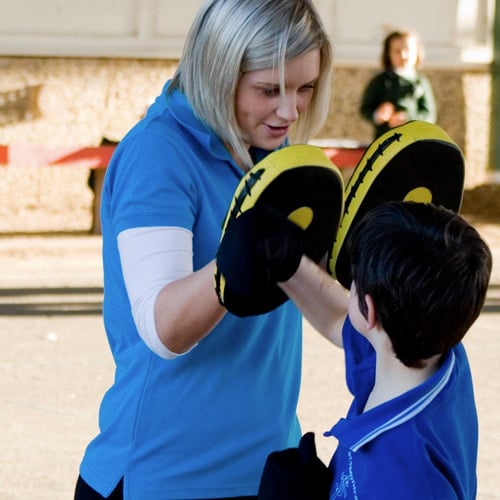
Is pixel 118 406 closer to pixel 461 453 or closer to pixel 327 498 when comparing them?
pixel 327 498

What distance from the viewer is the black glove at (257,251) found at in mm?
1817

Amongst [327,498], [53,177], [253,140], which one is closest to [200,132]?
[253,140]

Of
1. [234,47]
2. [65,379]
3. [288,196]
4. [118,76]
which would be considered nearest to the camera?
[288,196]

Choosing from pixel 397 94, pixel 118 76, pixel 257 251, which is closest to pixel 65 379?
pixel 257 251

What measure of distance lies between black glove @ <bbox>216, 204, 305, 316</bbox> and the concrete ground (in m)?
2.48

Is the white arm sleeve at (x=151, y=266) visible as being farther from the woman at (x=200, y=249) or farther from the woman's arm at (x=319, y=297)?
the woman's arm at (x=319, y=297)

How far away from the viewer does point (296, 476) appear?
1909 millimetres

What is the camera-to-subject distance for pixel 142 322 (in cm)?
198

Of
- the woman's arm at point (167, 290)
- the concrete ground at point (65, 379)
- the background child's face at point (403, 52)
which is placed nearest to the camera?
the woman's arm at point (167, 290)

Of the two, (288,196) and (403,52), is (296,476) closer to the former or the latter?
(288,196)

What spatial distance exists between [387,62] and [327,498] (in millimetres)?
7280

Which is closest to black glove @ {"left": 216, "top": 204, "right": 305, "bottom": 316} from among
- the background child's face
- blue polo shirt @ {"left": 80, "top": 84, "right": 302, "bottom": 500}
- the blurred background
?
blue polo shirt @ {"left": 80, "top": 84, "right": 302, "bottom": 500}

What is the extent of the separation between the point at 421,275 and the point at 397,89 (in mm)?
7137

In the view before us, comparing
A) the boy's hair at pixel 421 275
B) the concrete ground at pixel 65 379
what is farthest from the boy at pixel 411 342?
the concrete ground at pixel 65 379
